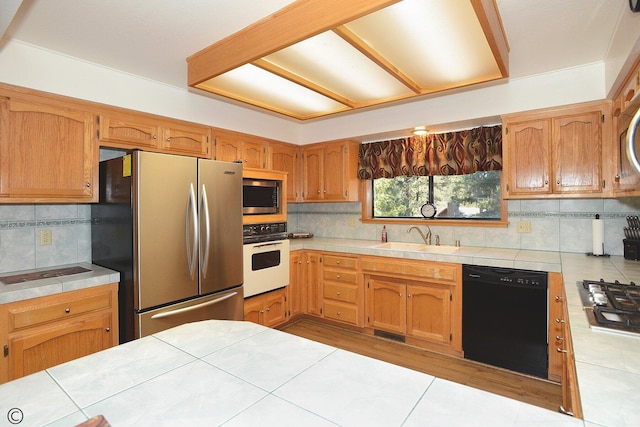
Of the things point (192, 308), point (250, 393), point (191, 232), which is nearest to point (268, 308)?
point (192, 308)

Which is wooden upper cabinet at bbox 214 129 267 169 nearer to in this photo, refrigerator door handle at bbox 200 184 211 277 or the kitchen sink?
refrigerator door handle at bbox 200 184 211 277

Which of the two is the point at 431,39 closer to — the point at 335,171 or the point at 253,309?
the point at 335,171

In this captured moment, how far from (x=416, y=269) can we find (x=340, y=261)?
0.82 m

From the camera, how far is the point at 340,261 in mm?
3504

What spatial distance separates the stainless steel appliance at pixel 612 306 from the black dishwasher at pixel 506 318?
2.68ft

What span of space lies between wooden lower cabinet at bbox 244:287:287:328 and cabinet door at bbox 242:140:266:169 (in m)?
1.36

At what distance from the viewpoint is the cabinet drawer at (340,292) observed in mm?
3430

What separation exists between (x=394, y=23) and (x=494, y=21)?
20.2 inches

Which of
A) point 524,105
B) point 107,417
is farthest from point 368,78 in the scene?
point 107,417

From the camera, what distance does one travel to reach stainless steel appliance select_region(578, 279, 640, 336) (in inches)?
46.9

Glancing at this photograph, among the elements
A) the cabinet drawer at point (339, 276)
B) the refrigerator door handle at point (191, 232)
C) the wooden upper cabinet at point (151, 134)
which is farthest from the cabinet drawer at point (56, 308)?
the cabinet drawer at point (339, 276)

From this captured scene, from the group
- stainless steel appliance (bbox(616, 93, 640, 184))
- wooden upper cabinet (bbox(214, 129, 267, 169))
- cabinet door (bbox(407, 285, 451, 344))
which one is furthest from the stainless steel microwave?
stainless steel appliance (bbox(616, 93, 640, 184))

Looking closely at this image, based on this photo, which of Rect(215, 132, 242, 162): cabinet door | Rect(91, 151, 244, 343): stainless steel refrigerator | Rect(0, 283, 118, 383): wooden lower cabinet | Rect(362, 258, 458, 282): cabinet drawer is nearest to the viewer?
Rect(0, 283, 118, 383): wooden lower cabinet

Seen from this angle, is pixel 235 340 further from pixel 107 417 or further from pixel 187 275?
pixel 187 275
